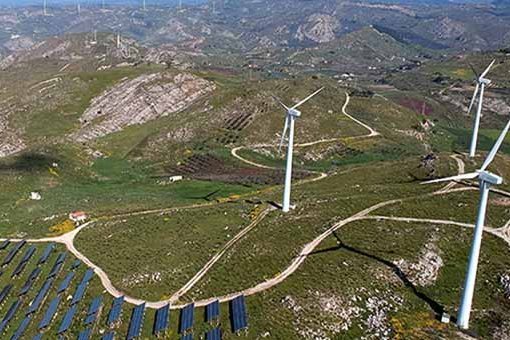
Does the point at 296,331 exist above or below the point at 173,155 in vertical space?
above

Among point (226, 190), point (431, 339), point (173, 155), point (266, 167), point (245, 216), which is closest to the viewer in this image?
point (431, 339)

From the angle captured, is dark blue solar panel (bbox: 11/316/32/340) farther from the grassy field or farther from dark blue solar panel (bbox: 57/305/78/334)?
the grassy field

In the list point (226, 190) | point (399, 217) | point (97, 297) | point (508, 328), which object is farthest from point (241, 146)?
point (508, 328)

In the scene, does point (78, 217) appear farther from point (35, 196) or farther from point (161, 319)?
point (161, 319)

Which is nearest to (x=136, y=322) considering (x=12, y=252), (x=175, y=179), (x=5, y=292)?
(x=5, y=292)

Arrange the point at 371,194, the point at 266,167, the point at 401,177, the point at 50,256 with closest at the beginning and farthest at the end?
the point at 50,256
the point at 371,194
the point at 401,177
the point at 266,167

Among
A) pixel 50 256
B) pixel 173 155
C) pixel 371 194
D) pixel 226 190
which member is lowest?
pixel 173 155

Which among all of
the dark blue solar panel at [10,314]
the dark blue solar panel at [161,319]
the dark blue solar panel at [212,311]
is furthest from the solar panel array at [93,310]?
the dark blue solar panel at [212,311]

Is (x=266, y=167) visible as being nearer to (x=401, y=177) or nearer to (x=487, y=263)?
(x=401, y=177)
